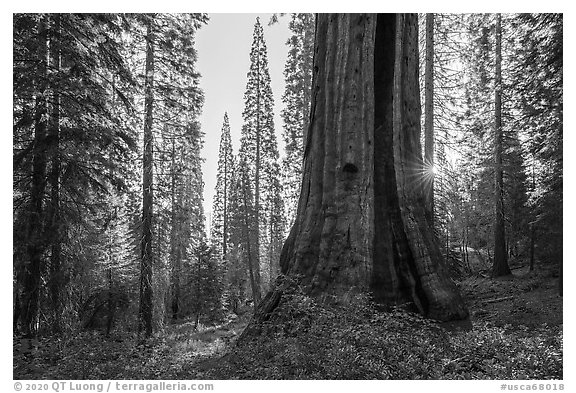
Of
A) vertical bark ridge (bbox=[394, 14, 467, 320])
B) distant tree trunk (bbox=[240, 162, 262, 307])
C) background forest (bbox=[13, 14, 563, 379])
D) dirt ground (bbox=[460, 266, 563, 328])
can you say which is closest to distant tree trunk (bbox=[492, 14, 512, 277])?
background forest (bbox=[13, 14, 563, 379])

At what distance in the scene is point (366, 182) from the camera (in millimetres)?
6215

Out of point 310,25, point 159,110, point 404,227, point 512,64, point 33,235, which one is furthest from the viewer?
point 310,25

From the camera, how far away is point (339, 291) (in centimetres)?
572

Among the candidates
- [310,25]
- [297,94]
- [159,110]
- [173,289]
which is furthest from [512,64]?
[173,289]

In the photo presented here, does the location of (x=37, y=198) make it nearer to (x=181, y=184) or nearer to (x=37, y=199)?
(x=37, y=199)

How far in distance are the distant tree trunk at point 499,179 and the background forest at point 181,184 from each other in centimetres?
6

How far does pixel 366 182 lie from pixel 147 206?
8798 millimetres

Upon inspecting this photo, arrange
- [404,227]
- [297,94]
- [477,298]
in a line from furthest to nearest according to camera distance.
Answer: [297,94], [477,298], [404,227]

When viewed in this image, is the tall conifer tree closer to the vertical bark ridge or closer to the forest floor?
the vertical bark ridge

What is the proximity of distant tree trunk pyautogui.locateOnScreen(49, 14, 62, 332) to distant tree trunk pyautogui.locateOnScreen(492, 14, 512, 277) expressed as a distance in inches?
576

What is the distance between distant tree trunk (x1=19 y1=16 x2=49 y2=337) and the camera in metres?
6.84

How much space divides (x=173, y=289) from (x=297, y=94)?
13.7 m
